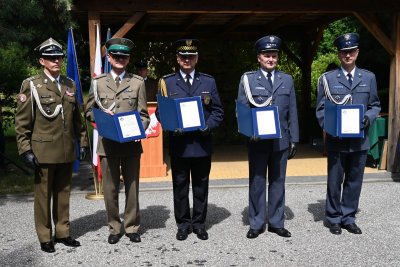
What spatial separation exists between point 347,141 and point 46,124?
2871 millimetres

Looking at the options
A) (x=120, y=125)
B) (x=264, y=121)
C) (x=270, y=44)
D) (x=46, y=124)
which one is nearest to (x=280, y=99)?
(x=264, y=121)

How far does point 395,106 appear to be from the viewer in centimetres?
793

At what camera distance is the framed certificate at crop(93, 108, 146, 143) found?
14.5 ft

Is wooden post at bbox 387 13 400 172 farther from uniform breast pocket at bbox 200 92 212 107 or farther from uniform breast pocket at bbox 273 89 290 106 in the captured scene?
uniform breast pocket at bbox 200 92 212 107

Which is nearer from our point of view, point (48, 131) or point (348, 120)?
point (48, 131)

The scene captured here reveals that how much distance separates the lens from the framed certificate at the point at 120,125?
14.5 ft

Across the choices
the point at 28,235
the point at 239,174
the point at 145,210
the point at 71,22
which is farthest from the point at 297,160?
the point at 28,235

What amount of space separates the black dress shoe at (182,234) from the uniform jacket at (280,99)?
3.58 feet

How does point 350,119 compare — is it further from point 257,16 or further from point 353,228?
point 257,16

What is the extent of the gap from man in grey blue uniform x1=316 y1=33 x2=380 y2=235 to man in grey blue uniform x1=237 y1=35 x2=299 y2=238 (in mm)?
441

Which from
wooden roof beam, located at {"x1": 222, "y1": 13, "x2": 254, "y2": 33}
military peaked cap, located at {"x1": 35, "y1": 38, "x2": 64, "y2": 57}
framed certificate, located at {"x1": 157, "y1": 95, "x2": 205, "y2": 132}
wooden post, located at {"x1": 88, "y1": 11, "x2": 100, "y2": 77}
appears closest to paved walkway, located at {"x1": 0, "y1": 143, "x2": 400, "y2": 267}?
framed certificate, located at {"x1": 157, "y1": 95, "x2": 205, "y2": 132}

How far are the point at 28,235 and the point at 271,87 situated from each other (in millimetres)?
2875

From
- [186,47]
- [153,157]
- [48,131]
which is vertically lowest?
[153,157]

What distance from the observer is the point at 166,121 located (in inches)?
184
